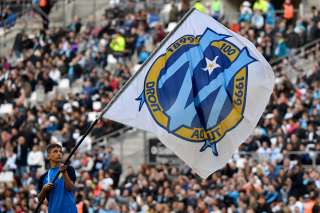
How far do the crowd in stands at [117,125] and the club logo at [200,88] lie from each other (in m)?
7.55

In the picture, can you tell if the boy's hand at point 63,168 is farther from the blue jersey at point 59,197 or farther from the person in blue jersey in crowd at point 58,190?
the blue jersey at point 59,197

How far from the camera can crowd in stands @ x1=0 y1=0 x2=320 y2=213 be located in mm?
24000

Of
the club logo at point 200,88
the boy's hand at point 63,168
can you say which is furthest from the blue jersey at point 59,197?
the club logo at point 200,88

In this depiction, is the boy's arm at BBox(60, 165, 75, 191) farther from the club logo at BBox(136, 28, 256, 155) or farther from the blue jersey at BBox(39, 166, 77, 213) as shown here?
the club logo at BBox(136, 28, 256, 155)

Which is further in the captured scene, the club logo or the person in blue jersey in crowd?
the club logo

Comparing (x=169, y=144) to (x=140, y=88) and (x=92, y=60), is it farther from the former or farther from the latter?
(x=92, y=60)

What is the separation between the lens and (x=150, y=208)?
24688 millimetres

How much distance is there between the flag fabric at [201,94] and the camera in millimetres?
14258

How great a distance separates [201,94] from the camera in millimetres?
14453

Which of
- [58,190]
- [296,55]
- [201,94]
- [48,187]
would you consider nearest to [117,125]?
[296,55]

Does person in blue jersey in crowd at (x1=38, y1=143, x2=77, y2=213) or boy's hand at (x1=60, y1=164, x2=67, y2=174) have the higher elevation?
boy's hand at (x1=60, y1=164, x2=67, y2=174)

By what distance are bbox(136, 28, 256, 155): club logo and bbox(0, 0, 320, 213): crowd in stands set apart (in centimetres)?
755

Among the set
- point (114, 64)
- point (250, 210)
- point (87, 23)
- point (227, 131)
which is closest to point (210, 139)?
point (227, 131)

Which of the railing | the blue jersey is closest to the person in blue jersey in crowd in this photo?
the blue jersey
